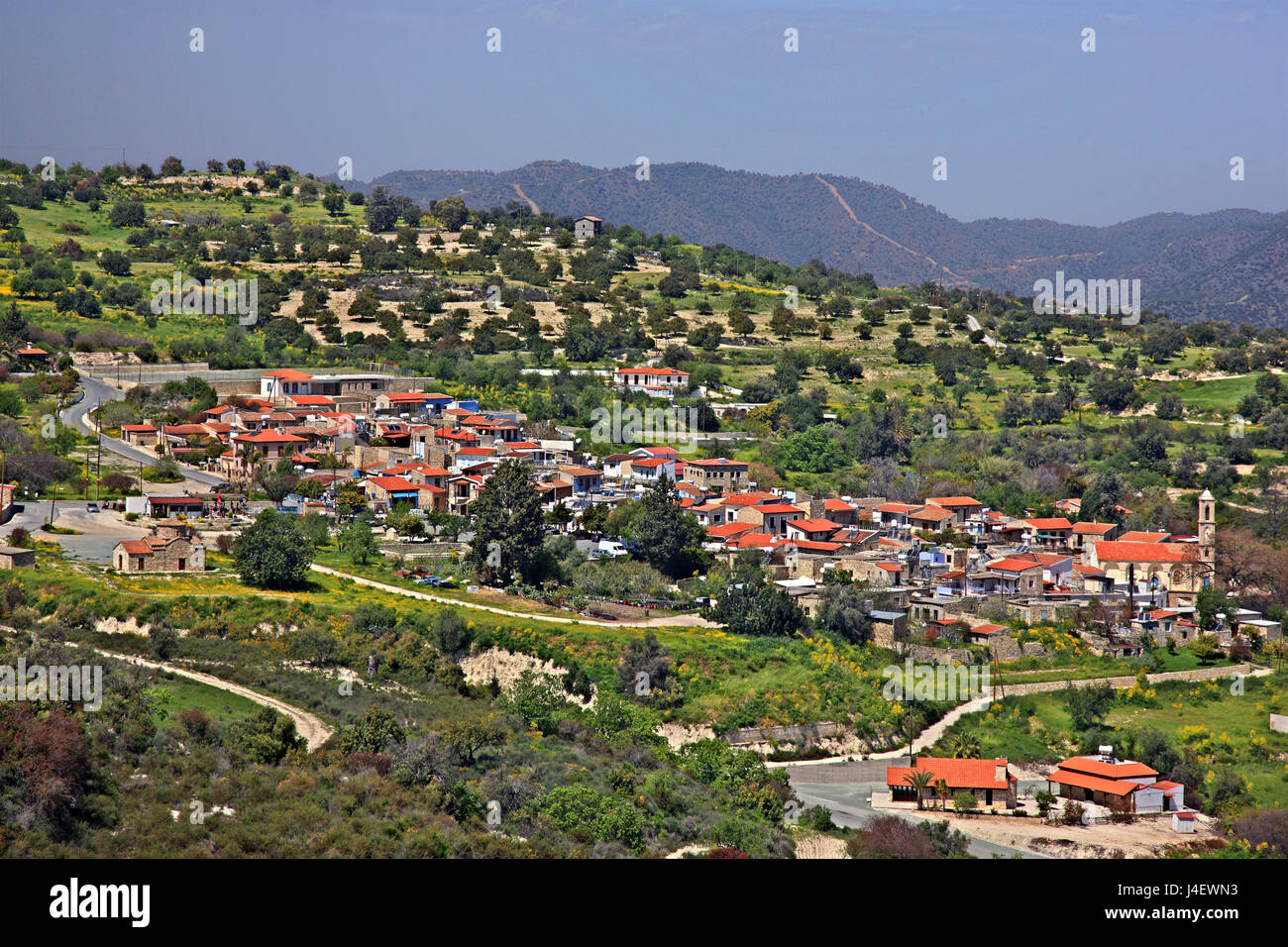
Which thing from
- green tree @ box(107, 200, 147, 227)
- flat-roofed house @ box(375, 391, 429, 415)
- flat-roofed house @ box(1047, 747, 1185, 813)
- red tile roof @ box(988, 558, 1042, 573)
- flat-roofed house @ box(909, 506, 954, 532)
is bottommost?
flat-roofed house @ box(1047, 747, 1185, 813)

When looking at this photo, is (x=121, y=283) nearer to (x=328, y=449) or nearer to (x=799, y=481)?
(x=328, y=449)

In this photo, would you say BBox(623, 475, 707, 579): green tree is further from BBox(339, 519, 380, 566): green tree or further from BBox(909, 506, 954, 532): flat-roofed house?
BBox(909, 506, 954, 532): flat-roofed house

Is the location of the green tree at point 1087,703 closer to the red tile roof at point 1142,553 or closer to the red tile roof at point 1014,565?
the red tile roof at point 1014,565

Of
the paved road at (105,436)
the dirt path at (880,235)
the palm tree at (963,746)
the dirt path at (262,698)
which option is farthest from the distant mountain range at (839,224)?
the dirt path at (262,698)

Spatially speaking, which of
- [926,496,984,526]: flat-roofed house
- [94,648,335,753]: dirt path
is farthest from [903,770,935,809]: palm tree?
[926,496,984,526]: flat-roofed house

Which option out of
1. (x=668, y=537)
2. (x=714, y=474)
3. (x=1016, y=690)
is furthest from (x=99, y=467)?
(x=1016, y=690)

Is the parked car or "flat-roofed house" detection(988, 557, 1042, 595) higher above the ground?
the parked car

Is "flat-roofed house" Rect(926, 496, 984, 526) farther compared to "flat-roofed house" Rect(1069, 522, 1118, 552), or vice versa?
"flat-roofed house" Rect(926, 496, 984, 526)
